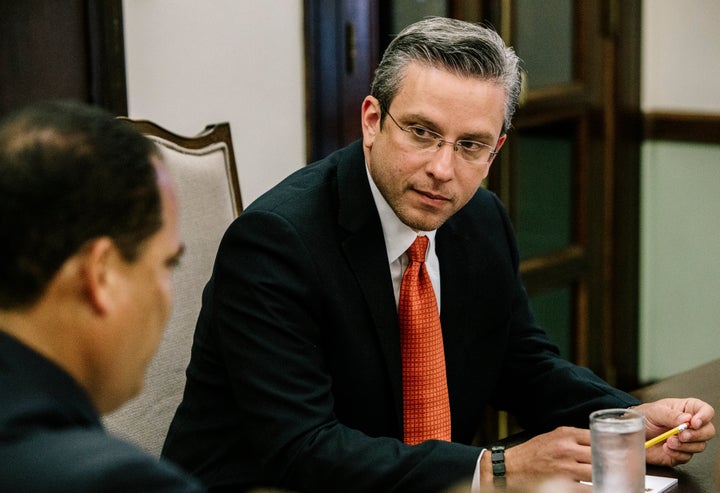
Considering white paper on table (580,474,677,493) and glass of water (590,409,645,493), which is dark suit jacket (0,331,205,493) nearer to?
glass of water (590,409,645,493)

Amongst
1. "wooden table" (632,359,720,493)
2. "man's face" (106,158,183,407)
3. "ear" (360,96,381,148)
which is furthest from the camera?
"ear" (360,96,381,148)

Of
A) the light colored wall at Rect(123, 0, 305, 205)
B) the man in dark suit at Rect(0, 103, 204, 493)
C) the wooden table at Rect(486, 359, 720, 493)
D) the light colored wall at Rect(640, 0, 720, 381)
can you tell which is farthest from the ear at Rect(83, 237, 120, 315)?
the light colored wall at Rect(640, 0, 720, 381)

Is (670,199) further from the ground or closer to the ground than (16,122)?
closer to the ground

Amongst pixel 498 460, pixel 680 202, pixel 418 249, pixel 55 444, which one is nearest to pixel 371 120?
pixel 418 249

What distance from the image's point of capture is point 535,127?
12.2 feet

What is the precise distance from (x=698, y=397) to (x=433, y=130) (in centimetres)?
64

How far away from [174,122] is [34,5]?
45 cm

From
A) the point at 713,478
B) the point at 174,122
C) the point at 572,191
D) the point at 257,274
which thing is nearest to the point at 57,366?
the point at 257,274

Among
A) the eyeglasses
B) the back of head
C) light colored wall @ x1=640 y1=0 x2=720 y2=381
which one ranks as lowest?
light colored wall @ x1=640 y1=0 x2=720 y2=381

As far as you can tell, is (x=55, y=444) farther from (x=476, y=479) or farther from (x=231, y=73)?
(x=231, y=73)

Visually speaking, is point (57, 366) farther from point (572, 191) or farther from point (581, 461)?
point (572, 191)

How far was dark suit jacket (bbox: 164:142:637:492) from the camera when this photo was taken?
1.61 metres

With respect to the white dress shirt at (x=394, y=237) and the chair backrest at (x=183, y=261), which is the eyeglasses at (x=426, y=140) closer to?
the white dress shirt at (x=394, y=237)

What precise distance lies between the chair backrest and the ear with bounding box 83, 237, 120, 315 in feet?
3.15
